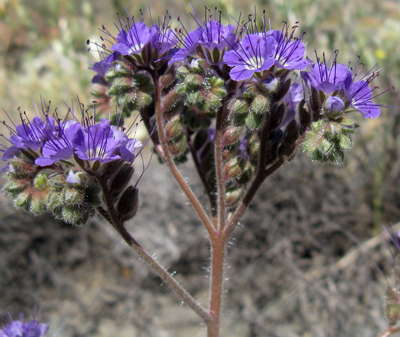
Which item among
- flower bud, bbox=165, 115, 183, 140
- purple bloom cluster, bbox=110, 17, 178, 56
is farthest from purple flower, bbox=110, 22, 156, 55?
flower bud, bbox=165, 115, 183, 140

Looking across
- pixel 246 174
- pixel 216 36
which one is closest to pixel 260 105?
pixel 216 36

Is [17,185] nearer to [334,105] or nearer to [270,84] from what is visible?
[270,84]

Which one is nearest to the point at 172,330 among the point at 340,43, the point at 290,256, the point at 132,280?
the point at 132,280

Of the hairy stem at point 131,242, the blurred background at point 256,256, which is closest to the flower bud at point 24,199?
the hairy stem at point 131,242

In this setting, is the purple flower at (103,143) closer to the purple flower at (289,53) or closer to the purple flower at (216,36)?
the purple flower at (216,36)

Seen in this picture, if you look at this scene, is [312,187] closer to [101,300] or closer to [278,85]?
[101,300]

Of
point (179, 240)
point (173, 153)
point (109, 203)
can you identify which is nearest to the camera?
point (109, 203)
